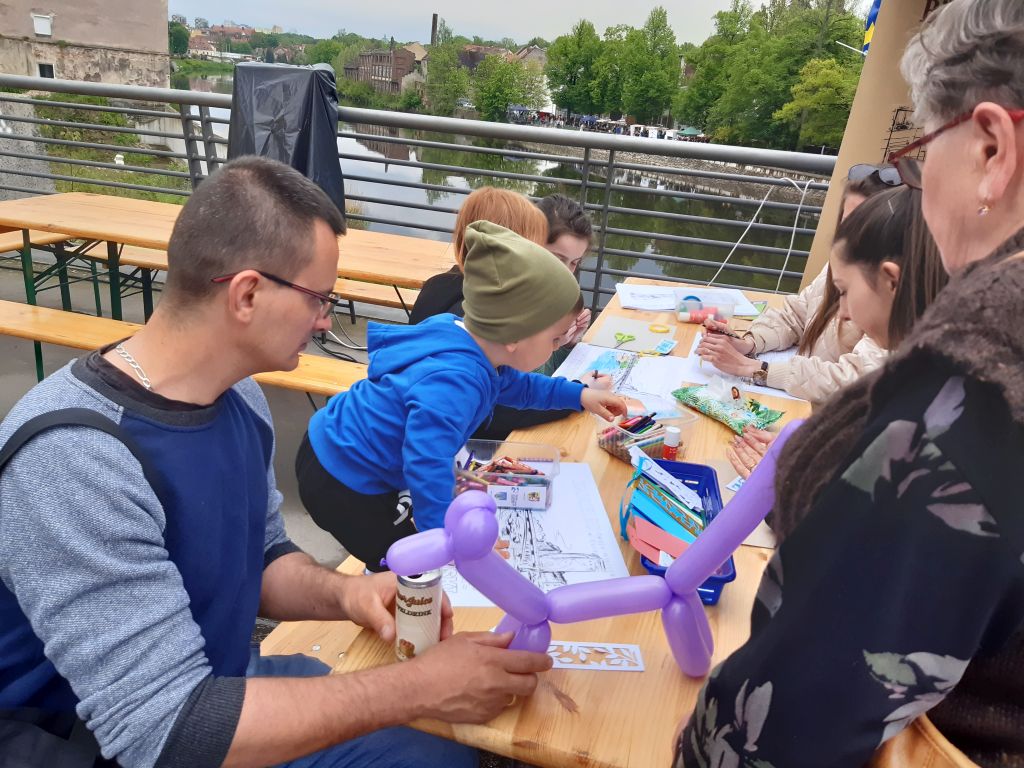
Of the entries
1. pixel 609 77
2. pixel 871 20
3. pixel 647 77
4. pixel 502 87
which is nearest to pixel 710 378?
pixel 871 20

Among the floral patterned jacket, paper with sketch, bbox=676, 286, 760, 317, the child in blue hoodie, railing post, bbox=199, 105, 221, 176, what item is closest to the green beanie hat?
the child in blue hoodie

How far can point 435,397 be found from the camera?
151cm

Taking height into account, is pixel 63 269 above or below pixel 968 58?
below

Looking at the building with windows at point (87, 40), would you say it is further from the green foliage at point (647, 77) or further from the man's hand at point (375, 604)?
the man's hand at point (375, 604)

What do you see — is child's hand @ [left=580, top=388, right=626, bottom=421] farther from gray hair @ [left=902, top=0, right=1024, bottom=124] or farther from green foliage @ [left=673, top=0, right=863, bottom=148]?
green foliage @ [left=673, top=0, right=863, bottom=148]

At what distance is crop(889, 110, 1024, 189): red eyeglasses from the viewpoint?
2.04ft

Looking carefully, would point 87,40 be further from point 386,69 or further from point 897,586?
point 897,586

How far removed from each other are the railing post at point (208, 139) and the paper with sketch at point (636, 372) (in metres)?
3.56

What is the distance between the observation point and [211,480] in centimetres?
103

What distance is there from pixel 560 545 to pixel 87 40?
3066cm

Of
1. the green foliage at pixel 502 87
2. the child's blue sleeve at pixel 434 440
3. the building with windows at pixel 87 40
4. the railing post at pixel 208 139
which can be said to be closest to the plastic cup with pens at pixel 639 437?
the child's blue sleeve at pixel 434 440

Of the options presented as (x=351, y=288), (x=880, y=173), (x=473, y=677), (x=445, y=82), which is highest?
(x=445, y=82)

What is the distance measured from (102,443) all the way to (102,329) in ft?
9.54

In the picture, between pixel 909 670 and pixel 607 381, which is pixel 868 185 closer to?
pixel 607 381
